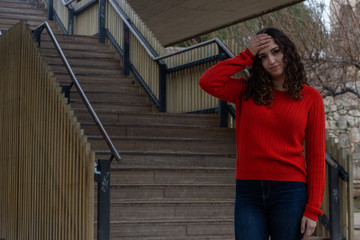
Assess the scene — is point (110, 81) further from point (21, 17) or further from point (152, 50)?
point (21, 17)

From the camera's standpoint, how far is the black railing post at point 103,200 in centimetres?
571

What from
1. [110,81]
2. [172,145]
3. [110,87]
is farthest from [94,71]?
[172,145]

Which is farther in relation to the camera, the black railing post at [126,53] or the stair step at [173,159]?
the black railing post at [126,53]

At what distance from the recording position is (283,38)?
3.03m

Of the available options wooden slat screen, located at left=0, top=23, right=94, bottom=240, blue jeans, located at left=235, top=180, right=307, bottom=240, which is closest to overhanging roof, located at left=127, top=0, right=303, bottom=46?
wooden slat screen, located at left=0, top=23, right=94, bottom=240

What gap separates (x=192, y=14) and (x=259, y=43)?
654cm

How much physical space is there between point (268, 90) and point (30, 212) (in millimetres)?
4601

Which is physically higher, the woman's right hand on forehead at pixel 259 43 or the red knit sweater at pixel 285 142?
the woman's right hand on forehead at pixel 259 43

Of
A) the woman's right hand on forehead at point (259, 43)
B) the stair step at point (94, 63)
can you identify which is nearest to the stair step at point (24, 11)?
the stair step at point (94, 63)

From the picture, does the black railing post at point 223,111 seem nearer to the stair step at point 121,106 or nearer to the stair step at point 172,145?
the stair step at point 172,145

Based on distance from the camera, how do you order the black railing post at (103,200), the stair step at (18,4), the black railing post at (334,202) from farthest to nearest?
the stair step at (18,4)
the black railing post at (334,202)
the black railing post at (103,200)

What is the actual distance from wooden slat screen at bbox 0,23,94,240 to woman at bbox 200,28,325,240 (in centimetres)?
288

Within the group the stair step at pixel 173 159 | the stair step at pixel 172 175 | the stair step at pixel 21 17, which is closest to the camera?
the stair step at pixel 172 175


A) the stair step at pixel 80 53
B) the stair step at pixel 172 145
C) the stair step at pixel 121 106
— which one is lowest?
the stair step at pixel 172 145
